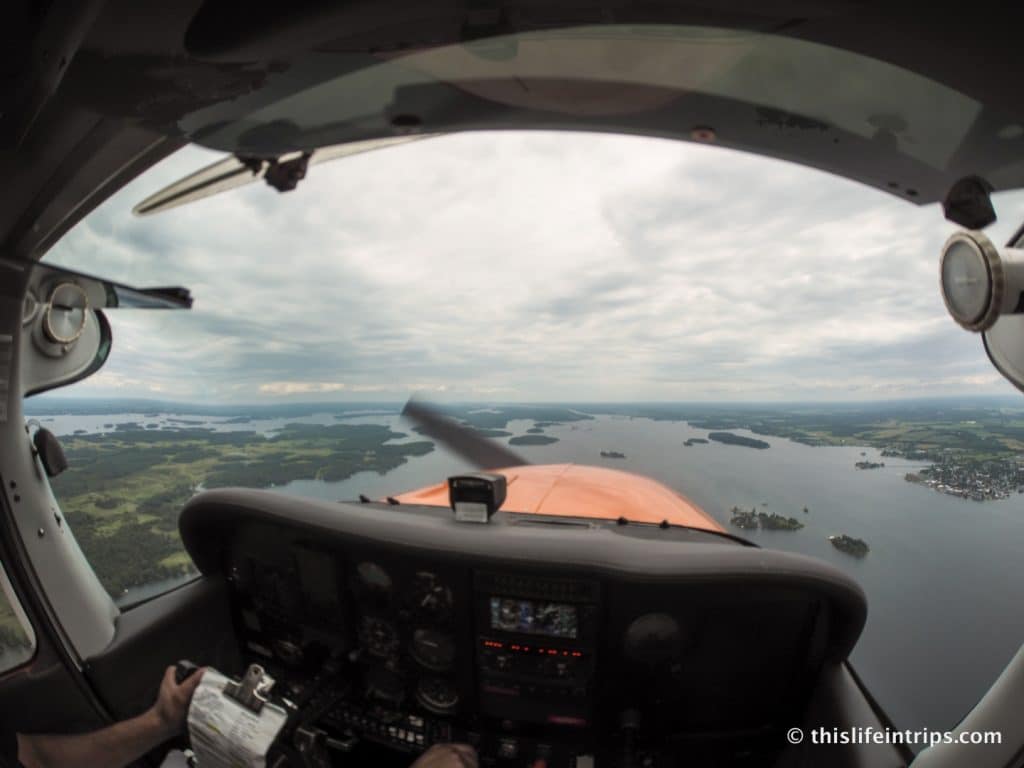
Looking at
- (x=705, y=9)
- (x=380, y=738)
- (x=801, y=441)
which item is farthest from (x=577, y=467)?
(x=705, y=9)

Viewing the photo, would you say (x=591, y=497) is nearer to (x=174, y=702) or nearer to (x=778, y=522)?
(x=778, y=522)

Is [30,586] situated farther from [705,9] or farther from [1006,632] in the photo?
[1006,632]

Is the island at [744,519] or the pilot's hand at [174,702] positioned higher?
the island at [744,519]

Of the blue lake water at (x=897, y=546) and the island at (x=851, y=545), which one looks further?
the island at (x=851, y=545)

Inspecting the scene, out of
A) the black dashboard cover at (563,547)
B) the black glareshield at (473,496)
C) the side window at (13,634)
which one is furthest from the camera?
the side window at (13,634)

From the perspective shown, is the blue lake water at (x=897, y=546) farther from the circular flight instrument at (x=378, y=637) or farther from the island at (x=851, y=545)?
the circular flight instrument at (x=378, y=637)

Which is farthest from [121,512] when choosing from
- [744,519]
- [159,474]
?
[744,519]

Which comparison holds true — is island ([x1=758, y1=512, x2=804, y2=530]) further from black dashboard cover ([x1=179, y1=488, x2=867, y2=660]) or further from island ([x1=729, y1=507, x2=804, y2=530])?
black dashboard cover ([x1=179, y1=488, x2=867, y2=660])

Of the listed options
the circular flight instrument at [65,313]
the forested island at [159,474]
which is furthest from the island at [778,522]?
the circular flight instrument at [65,313]

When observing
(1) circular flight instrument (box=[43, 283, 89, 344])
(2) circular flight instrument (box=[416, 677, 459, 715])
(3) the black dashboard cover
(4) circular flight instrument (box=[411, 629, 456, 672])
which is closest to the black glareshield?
(3) the black dashboard cover
